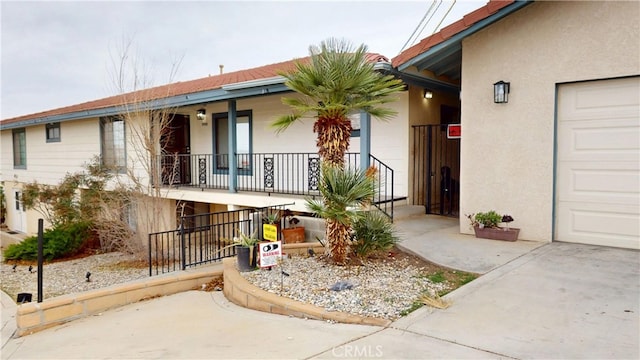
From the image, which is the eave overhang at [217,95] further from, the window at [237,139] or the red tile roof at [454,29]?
the red tile roof at [454,29]

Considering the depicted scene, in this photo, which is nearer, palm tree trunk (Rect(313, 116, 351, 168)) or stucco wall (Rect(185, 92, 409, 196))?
palm tree trunk (Rect(313, 116, 351, 168))

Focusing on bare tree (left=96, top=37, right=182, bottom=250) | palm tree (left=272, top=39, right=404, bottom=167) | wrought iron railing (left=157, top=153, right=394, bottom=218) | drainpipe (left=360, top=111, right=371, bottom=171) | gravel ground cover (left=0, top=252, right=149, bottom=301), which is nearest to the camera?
palm tree (left=272, top=39, right=404, bottom=167)

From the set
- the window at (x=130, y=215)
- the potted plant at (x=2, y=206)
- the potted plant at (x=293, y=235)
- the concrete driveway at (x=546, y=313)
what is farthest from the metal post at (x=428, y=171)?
the potted plant at (x=2, y=206)

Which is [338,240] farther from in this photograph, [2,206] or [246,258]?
[2,206]

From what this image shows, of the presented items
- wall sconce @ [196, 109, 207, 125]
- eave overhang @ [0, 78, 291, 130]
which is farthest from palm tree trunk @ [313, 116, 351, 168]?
wall sconce @ [196, 109, 207, 125]

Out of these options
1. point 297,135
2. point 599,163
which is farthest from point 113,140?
point 599,163

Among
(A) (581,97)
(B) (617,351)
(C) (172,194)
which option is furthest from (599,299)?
(C) (172,194)

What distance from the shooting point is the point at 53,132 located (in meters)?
16.5

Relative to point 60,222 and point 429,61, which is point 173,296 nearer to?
point 429,61

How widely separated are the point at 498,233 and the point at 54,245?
10.1 m

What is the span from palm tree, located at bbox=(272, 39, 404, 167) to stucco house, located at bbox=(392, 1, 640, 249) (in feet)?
6.75

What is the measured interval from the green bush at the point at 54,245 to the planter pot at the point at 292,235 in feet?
20.5

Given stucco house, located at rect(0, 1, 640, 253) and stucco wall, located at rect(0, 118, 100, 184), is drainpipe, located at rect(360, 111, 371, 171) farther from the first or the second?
stucco wall, located at rect(0, 118, 100, 184)

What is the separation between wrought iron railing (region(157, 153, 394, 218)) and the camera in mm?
9641
